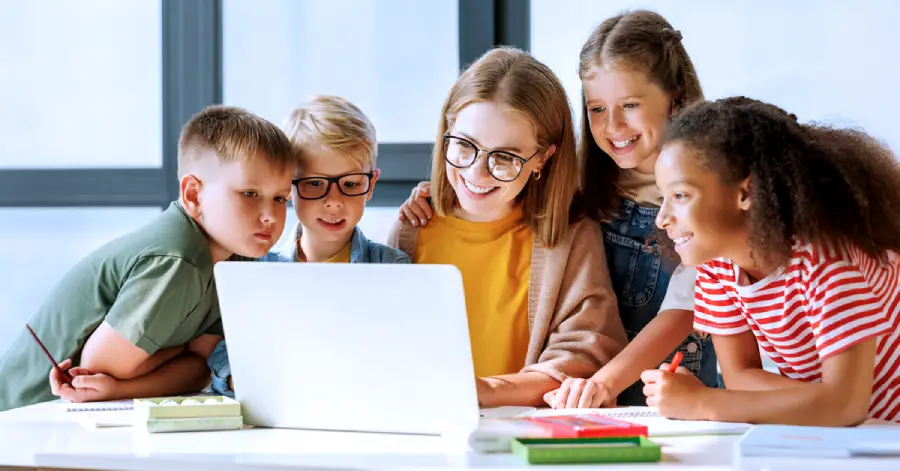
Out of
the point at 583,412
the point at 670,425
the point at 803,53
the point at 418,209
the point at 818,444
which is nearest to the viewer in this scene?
the point at 818,444

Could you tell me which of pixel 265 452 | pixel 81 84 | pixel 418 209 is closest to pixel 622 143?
pixel 418 209

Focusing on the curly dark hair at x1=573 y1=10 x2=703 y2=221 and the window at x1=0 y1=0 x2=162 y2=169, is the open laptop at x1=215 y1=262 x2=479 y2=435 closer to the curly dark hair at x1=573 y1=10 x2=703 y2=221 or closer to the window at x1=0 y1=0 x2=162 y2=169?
the curly dark hair at x1=573 y1=10 x2=703 y2=221

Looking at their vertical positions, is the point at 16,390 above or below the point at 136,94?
below

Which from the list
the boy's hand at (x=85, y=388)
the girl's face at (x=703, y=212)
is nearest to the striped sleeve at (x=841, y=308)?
the girl's face at (x=703, y=212)

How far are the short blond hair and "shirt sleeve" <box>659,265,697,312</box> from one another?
58 centimetres

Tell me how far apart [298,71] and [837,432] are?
2305 mm

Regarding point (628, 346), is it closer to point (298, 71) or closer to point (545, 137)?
point (545, 137)

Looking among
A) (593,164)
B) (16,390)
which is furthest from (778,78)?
(16,390)

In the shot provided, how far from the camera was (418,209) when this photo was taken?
72.4 inches

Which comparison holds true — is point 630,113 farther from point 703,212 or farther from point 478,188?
point 703,212

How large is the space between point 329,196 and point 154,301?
365mm

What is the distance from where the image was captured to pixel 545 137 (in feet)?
5.60

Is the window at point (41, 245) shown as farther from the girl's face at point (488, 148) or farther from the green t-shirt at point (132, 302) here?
the girl's face at point (488, 148)

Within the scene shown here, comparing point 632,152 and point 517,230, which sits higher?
point 632,152
